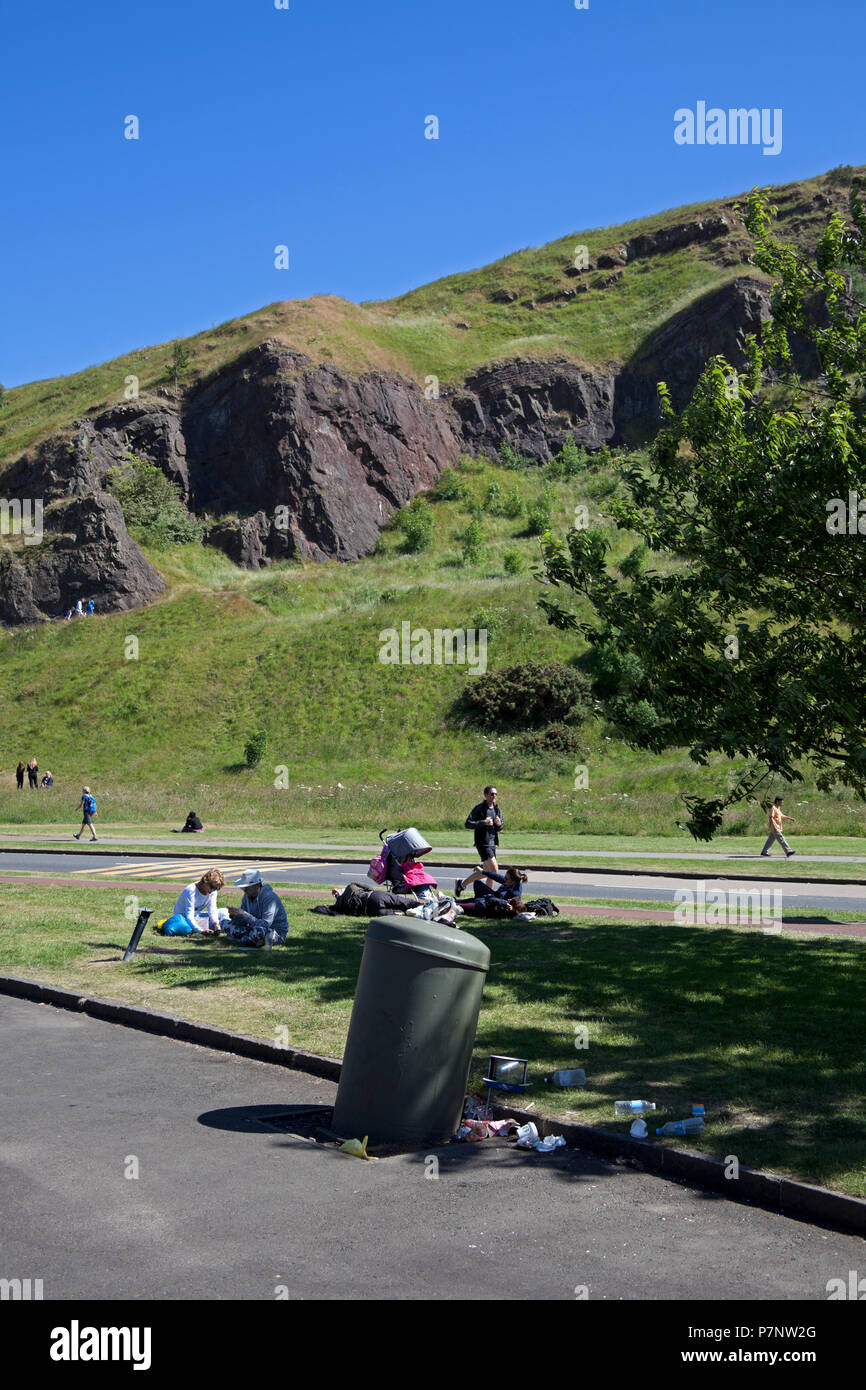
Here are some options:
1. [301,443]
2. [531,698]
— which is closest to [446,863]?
[531,698]

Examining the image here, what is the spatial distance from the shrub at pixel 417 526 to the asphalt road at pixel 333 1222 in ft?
228

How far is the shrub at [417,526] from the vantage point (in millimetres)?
76125

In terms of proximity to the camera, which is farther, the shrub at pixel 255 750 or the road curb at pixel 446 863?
the shrub at pixel 255 750

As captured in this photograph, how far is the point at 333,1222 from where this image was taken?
18.0 ft

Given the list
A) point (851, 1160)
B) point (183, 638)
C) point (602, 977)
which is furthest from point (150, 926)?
point (183, 638)

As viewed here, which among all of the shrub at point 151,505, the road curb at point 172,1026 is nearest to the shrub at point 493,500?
the shrub at point 151,505

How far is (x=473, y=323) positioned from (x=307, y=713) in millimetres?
67350

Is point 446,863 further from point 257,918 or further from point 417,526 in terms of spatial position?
point 417,526

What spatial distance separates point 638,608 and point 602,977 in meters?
3.94

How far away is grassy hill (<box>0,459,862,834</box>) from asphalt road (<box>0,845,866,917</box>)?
1010 centimetres

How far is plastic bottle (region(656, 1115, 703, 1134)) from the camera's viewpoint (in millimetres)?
6578

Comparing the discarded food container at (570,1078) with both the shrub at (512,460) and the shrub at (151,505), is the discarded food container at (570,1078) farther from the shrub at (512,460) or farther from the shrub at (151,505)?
the shrub at (512,460)

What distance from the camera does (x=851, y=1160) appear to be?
6.01m

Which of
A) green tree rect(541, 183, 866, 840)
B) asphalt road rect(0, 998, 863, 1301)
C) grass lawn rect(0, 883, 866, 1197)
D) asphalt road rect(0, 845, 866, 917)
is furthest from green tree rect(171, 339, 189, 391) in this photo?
asphalt road rect(0, 998, 863, 1301)
